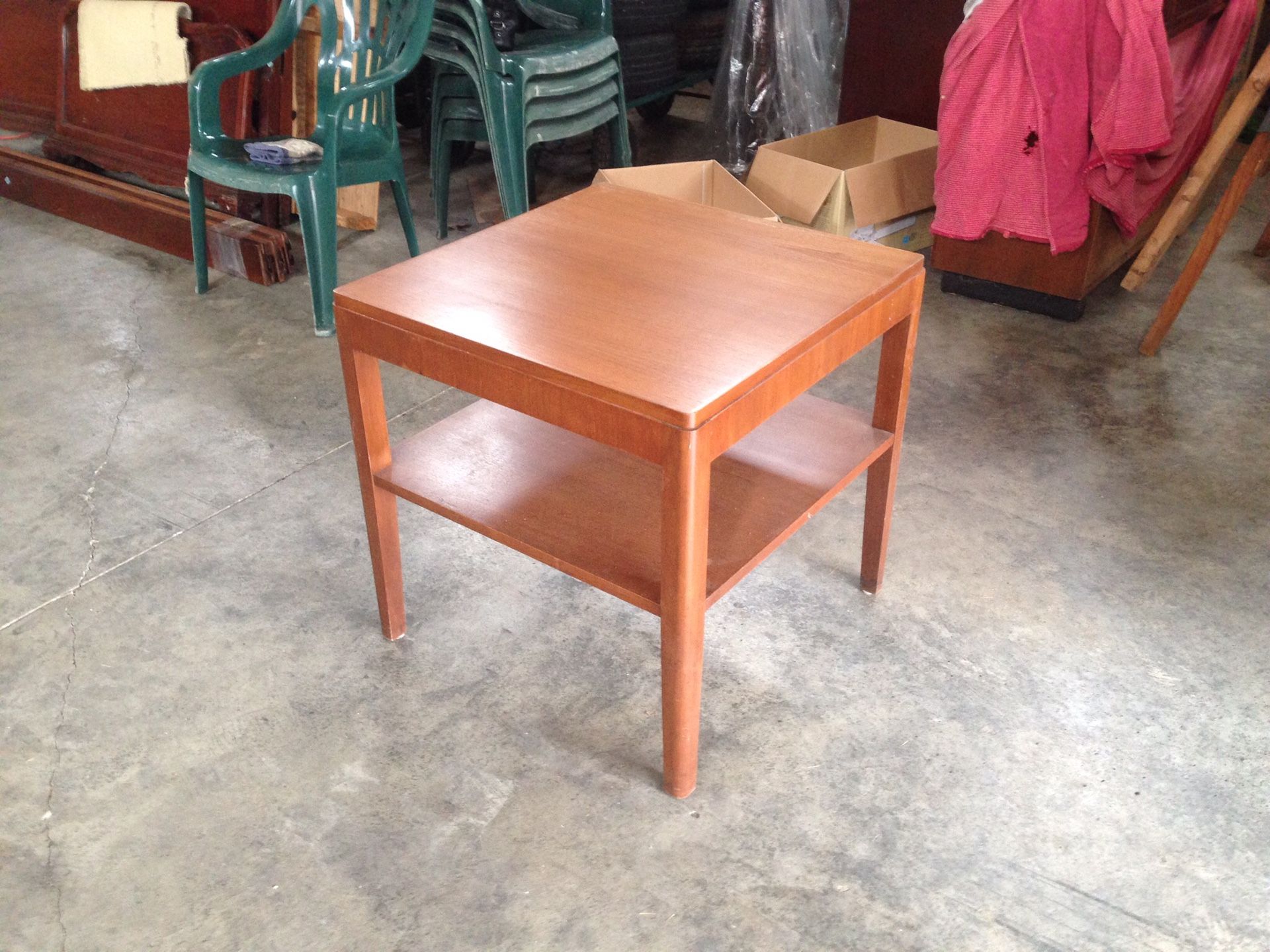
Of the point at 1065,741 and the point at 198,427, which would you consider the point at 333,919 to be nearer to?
the point at 1065,741

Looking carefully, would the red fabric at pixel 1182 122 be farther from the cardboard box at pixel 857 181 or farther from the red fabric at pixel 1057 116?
the cardboard box at pixel 857 181

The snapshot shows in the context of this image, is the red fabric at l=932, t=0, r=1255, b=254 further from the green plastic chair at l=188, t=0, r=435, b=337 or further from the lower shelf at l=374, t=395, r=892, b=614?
the green plastic chair at l=188, t=0, r=435, b=337

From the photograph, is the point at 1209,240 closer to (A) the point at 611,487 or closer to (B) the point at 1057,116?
(B) the point at 1057,116

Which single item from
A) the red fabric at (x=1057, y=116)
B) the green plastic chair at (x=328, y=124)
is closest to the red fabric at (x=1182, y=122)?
the red fabric at (x=1057, y=116)

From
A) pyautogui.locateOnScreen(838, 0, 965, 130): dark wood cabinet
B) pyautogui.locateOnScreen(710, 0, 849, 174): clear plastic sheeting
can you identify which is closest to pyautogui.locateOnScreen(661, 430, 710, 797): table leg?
pyautogui.locateOnScreen(838, 0, 965, 130): dark wood cabinet

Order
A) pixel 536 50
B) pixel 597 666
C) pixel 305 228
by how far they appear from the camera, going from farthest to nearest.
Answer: pixel 536 50
pixel 305 228
pixel 597 666

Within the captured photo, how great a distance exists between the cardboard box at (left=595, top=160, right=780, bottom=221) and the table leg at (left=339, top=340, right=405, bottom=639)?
1.23 meters

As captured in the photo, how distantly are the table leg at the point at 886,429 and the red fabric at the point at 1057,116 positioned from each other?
118cm

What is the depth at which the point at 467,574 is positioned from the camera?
185 cm

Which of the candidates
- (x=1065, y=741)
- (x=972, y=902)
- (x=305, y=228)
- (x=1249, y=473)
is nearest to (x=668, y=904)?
(x=972, y=902)

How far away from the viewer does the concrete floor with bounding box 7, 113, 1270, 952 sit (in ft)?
4.19

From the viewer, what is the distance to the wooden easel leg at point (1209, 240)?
238cm

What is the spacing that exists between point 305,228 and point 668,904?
1.89 m

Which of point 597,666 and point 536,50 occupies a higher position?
point 536,50
